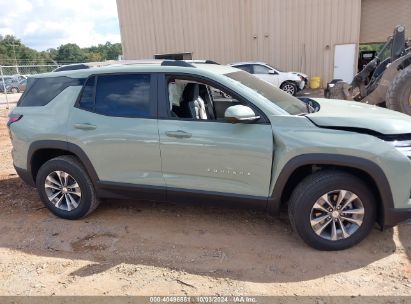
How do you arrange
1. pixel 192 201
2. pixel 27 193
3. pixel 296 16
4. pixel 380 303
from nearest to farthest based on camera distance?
pixel 380 303 < pixel 192 201 < pixel 27 193 < pixel 296 16

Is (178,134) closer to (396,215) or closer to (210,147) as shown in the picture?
(210,147)

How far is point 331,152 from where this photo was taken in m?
3.13

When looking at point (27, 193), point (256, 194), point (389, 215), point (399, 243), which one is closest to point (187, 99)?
point (256, 194)

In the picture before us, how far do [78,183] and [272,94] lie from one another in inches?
92.1

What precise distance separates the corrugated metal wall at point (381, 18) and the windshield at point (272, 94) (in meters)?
16.5

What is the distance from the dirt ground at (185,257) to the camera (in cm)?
300

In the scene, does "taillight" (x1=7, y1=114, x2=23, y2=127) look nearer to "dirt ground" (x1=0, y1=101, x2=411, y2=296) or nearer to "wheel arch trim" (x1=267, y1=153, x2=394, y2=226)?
"dirt ground" (x1=0, y1=101, x2=411, y2=296)

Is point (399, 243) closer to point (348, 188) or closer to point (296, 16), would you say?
point (348, 188)

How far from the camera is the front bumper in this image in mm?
3141

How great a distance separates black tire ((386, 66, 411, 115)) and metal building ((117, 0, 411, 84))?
11989mm

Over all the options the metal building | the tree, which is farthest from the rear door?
the tree

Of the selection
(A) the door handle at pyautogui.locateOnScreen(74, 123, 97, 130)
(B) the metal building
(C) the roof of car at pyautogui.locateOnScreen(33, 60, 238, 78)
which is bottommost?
(A) the door handle at pyautogui.locateOnScreen(74, 123, 97, 130)

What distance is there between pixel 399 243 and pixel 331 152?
1.19 meters

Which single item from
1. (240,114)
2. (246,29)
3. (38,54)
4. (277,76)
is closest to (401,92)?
(240,114)
